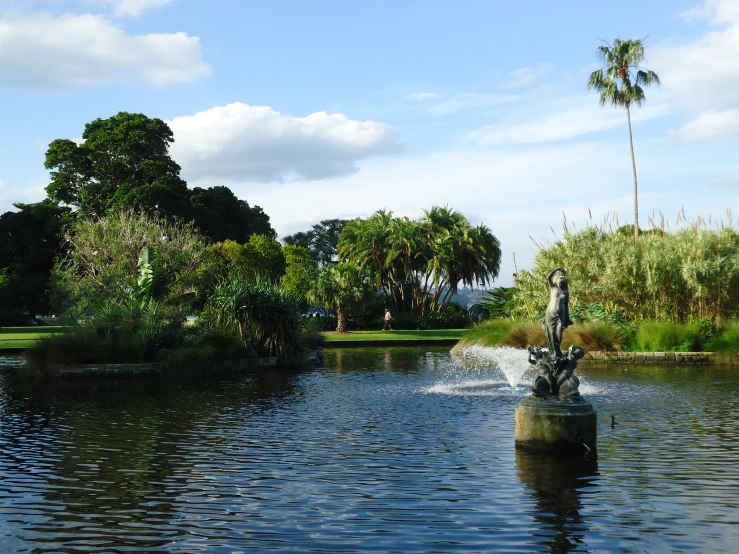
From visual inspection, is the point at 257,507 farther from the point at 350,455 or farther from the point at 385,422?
the point at 385,422

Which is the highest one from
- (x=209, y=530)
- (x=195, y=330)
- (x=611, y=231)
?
(x=611, y=231)

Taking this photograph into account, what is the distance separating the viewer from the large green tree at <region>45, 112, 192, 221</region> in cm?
6062

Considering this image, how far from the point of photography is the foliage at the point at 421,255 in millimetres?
58219

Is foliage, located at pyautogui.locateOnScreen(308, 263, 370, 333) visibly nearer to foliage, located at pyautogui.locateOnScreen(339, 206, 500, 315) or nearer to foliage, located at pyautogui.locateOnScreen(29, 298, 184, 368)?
foliage, located at pyautogui.locateOnScreen(339, 206, 500, 315)

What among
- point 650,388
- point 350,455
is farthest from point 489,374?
point 350,455

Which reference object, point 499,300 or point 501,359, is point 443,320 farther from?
point 501,359

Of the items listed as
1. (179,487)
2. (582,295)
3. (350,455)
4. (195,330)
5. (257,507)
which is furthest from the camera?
(582,295)

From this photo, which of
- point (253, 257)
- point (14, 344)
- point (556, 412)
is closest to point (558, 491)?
point (556, 412)

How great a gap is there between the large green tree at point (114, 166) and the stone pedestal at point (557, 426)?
169ft

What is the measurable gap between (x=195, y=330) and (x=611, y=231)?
17.3 meters

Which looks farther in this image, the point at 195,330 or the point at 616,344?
the point at 616,344

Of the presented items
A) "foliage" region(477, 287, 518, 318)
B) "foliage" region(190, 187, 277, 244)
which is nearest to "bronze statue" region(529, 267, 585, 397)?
"foliage" region(477, 287, 518, 318)

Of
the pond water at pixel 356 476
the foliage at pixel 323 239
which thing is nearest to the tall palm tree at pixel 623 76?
the pond water at pixel 356 476

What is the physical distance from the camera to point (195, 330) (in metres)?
24.8
